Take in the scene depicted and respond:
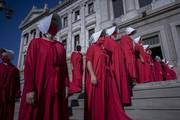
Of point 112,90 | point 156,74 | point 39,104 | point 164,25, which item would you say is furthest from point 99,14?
point 39,104

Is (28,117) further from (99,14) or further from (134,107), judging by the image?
(99,14)

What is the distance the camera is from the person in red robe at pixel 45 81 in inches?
80.8

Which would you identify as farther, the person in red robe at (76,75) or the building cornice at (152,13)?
the building cornice at (152,13)

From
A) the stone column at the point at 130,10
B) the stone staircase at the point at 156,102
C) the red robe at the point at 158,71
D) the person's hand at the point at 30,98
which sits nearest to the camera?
Result: the person's hand at the point at 30,98

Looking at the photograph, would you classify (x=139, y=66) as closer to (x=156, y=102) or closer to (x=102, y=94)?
(x=156, y=102)

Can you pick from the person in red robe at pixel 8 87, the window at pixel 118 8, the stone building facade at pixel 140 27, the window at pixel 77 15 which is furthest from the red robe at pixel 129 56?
the window at pixel 77 15

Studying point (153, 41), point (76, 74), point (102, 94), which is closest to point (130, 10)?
point (153, 41)

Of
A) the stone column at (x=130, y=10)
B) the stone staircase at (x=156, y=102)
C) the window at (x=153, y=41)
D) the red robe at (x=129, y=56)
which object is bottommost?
the stone staircase at (x=156, y=102)

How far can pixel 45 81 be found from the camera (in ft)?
7.49

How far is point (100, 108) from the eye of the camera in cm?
291

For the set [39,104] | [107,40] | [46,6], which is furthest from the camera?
[46,6]

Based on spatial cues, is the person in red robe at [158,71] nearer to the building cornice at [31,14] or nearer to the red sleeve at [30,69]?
the red sleeve at [30,69]

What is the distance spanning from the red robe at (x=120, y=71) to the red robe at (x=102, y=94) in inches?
10.4

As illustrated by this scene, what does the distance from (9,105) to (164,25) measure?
10.6 meters
